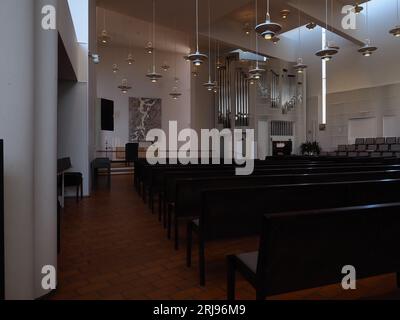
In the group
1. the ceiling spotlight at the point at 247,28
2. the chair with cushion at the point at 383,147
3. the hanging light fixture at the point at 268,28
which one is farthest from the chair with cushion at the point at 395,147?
the hanging light fixture at the point at 268,28

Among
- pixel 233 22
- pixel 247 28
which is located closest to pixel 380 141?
pixel 247 28

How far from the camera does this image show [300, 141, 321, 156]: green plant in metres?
12.0

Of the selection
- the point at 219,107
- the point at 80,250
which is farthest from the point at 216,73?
the point at 80,250

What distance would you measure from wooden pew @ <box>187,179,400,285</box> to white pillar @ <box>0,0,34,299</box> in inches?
41.3

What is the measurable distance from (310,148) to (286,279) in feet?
37.9

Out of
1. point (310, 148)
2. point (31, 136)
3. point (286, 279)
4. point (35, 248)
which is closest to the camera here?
point (286, 279)

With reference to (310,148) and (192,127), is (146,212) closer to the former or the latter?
(192,127)

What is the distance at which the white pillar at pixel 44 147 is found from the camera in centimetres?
182

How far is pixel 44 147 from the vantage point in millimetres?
1870

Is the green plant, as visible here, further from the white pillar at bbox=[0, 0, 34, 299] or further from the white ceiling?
the white pillar at bbox=[0, 0, 34, 299]

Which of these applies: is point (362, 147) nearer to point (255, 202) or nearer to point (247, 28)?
point (247, 28)

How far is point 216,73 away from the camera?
12.8 m

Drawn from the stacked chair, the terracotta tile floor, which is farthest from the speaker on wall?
the stacked chair

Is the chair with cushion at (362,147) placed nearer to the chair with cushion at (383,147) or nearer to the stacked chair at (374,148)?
the stacked chair at (374,148)
